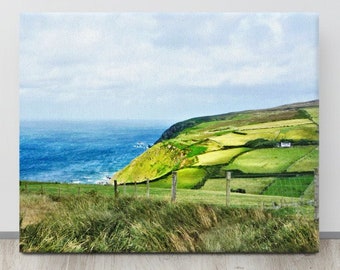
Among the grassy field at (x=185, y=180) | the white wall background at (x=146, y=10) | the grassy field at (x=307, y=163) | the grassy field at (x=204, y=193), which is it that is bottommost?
the grassy field at (x=204, y=193)

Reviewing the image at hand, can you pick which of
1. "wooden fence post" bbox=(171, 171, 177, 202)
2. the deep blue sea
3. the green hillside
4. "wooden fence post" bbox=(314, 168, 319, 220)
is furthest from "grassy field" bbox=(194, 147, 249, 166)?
"wooden fence post" bbox=(314, 168, 319, 220)

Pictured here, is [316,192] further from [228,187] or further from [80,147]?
[80,147]

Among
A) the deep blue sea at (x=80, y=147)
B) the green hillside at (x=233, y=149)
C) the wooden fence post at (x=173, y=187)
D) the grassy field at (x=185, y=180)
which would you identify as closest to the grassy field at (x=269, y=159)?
Result: the green hillside at (x=233, y=149)

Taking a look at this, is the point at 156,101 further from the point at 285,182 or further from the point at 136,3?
the point at 285,182

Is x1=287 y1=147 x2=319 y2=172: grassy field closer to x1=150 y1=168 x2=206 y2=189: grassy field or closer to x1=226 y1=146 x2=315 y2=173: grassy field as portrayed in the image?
x1=226 y1=146 x2=315 y2=173: grassy field

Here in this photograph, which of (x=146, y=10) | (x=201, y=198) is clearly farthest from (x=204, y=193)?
(x=146, y=10)

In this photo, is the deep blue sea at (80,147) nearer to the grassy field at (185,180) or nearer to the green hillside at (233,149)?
the green hillside at (233,149)

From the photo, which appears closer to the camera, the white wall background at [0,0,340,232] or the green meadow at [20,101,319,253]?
the green meadow at [20,101,319,253]
